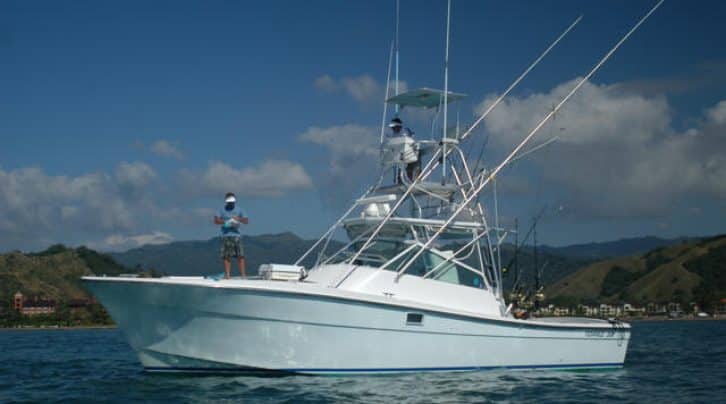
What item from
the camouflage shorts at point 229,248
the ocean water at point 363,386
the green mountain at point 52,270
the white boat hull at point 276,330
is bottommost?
the ocean water at point 363,386

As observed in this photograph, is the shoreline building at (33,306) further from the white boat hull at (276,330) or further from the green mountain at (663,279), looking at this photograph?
the green mountain at (663,279)

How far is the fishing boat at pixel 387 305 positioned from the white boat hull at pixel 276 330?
0.02 m

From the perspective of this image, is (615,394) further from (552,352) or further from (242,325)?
(242,325)

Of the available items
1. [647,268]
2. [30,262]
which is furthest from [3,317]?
[647,268]

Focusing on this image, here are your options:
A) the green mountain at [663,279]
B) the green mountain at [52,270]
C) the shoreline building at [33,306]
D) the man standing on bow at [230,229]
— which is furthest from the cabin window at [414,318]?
the green mountain at [663,279]

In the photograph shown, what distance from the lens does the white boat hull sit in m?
14.8

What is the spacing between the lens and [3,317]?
292 ft

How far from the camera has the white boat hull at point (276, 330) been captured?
14.8 meters

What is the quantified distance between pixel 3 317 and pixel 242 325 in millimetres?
84753

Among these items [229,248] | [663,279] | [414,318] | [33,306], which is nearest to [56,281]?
[33,306]

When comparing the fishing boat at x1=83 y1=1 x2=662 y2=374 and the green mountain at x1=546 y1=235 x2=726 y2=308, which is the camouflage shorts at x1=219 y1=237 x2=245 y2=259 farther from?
the green mountain at x1=546 y1=235 x2=726 y2=308

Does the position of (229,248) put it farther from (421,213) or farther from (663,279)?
(663,279)

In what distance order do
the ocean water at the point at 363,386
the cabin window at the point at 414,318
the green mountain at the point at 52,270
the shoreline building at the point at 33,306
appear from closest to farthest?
the ocean water at the point at 363,386 < the cabin window at the point at 414,318 < the shoreline building at the point at 33,306 < the green mountain at the point at 52,270

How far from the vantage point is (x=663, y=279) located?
178000 mm
